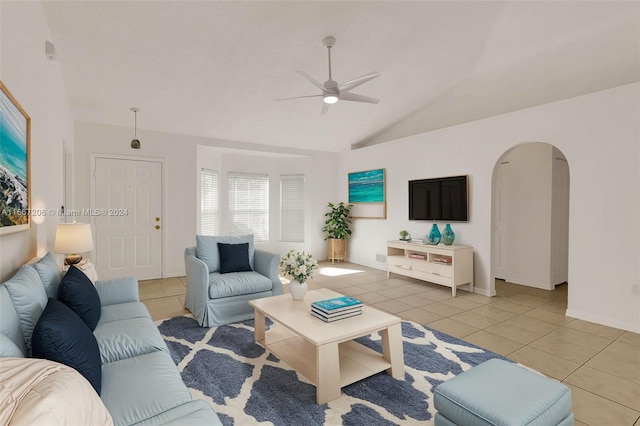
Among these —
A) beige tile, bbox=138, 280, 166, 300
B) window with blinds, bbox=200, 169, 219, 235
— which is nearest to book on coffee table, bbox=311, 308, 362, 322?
beige tile, bbox=138, 280, 166, 300

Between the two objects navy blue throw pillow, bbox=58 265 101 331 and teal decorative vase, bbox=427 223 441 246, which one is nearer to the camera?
navy blue throw pillow, bbox=58 265 101 331

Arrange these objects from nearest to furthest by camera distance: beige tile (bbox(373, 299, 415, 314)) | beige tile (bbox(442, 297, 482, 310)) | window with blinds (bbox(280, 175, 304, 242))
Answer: beige tile (bbox(373, 299, 415, 314)) → beige tile (bbox(442, 297, 482, 310)) → window with blinds (bbox(280, 175, 304, 242))

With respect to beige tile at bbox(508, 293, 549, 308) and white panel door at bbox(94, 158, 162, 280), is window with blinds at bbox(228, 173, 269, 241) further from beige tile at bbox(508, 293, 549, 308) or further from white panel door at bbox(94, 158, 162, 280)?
beige tile at bbox(508, 293, 549, 308)

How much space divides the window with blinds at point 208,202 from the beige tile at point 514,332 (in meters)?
4.96

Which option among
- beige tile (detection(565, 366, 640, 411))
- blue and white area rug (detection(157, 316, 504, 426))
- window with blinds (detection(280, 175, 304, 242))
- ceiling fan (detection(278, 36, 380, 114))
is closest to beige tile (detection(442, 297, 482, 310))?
blue and white area rug (detection(157, 316, 504, 426))

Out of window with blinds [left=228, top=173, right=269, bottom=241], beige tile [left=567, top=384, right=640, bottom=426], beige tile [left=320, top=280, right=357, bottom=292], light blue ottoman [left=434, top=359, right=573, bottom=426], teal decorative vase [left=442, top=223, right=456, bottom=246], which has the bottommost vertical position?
beige tile [left=567, top=384, right=640, bottom=426]

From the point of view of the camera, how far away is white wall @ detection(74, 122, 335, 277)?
5.02 m

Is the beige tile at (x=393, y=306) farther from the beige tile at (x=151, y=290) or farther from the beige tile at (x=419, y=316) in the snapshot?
the beige tile at (x=151, y=290)

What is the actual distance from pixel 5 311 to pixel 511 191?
240 inches

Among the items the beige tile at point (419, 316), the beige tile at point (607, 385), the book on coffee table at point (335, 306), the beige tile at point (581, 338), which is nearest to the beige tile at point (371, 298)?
the beige tile at point (419, 316)

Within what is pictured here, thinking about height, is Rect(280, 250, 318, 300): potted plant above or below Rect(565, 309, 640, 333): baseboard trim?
above

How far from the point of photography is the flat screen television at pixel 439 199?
497 centimetres

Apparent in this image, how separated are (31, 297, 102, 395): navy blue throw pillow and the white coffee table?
1.19 metres

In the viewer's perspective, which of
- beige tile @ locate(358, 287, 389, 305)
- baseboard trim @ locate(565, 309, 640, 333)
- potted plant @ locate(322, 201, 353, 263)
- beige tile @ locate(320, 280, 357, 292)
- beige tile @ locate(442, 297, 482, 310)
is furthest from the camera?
potted plant @ locate(322, 201, 353, 263)
